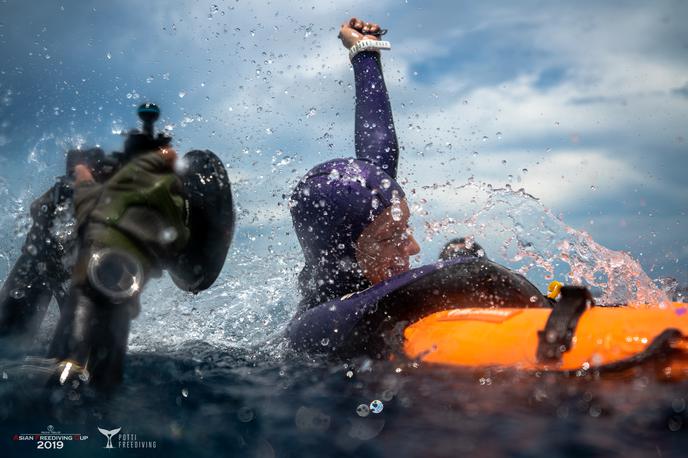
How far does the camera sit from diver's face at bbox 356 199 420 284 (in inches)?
130

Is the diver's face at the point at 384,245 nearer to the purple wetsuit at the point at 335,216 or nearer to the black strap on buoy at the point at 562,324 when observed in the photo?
the purple wetsuit at the point at 335,216

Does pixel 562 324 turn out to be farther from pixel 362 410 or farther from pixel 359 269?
pixel 359 269

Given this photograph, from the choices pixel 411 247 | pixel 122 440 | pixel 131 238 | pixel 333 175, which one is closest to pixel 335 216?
pixel 333 175

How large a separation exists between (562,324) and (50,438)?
2069 millimetres

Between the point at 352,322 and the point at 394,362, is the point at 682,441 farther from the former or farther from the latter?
the point at 352,322

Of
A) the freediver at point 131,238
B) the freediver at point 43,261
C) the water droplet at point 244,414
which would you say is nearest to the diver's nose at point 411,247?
the freediver at point 131,238

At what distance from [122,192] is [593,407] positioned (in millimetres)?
2166

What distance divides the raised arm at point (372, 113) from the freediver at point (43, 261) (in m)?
1.95

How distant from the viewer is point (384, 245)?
11.0 ft

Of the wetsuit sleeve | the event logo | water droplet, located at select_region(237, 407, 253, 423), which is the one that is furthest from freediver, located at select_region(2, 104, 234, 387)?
the wetsuit sleeve

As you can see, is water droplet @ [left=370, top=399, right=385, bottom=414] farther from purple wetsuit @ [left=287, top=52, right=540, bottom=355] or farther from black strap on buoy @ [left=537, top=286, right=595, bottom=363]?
black strap on buoy @ [left=537, top=286, right=595, bottom=363]

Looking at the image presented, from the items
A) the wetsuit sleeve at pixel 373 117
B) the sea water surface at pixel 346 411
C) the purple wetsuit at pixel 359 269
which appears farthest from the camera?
the wetsuit sleeve at pixel 373 117

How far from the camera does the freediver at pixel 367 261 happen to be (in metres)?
2.74

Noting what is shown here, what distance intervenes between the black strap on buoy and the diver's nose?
4.26 ft
